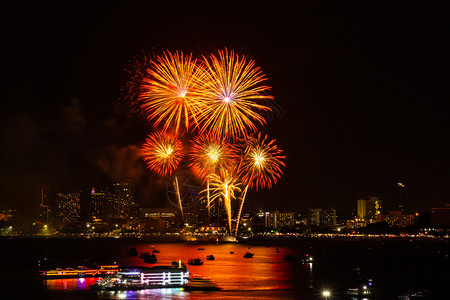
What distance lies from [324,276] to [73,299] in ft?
87.8

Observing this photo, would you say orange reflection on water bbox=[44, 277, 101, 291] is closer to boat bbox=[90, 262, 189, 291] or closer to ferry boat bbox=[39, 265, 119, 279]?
ferry boat bbox=[39, 265, 119, 279]

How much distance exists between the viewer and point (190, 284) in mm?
44500

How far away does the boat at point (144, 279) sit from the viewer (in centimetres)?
4188

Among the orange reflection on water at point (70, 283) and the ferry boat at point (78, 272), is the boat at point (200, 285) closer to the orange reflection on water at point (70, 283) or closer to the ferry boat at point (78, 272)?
the ferry boat at point (78, 272)

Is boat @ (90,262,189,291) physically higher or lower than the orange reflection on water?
higher

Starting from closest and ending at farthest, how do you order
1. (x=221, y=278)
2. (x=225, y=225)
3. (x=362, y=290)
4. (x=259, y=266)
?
(x=362, y=290) → (x=221, y=278) → (x=259, y=266) → (x=225, y=225)

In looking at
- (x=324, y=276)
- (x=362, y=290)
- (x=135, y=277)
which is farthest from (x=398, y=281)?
(x=135, y=277)

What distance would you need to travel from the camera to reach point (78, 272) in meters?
50.6

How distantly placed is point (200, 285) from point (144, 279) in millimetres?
4520

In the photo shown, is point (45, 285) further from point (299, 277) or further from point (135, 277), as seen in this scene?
point (299, 277)

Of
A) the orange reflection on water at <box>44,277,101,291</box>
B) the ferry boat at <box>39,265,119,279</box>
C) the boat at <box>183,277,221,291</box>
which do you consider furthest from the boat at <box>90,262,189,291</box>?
the ferry boat at <box>39,265,119,279</box>

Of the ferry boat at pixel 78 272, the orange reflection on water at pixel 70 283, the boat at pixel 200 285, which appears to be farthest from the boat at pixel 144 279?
the ferry boat at pixel 78 272

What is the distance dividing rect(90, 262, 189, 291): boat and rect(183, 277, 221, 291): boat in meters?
0.59

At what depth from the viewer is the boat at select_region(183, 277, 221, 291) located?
140ft
